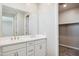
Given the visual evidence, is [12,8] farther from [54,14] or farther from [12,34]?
[54,14]

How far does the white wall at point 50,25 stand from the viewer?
6.17ft

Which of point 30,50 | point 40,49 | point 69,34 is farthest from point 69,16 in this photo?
point 30,50

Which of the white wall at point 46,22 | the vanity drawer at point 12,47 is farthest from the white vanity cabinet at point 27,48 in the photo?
the white wall at point 46,22

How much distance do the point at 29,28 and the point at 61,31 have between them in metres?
0.51

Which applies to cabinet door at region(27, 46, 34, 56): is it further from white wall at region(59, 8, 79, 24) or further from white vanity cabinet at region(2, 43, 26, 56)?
white wall at region(59, 8, 79, 24)

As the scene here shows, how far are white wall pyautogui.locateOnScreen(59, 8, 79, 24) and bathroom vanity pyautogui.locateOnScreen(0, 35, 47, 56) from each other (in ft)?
1.38

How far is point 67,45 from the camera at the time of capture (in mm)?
1880

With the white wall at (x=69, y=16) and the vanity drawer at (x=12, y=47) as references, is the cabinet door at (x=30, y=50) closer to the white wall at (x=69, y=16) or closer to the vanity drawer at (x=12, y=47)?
the vanity drawer at (x=12, y=47)

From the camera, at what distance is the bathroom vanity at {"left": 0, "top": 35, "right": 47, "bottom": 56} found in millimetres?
1638

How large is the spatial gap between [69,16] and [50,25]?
13.1 inches

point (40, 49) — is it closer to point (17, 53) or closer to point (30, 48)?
point (30, 48)

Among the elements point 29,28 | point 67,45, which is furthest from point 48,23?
point 67,45

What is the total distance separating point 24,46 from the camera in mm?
1792

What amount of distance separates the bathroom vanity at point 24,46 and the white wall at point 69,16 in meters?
0.42
